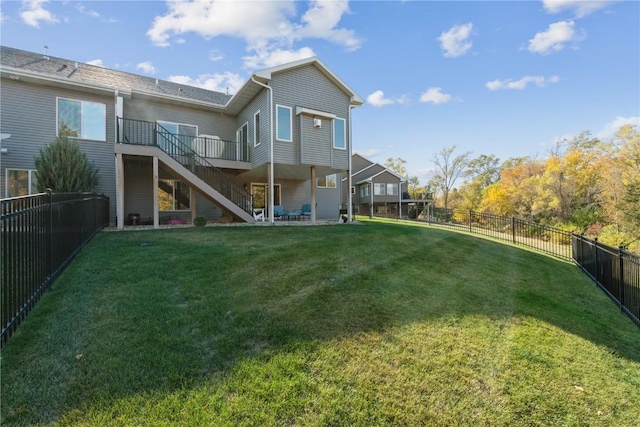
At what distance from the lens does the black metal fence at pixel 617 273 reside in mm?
6102

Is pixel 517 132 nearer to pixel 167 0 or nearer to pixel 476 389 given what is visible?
pixel 167 0

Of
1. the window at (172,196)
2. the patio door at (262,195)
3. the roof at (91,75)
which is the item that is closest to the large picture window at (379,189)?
the patio door at (262,195)

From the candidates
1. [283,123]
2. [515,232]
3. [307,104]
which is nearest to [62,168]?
[283,123]

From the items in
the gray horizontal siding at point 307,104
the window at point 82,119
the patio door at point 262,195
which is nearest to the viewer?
the window at point 82,119

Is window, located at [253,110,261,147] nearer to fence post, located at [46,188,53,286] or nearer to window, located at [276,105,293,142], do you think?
window, located at [276,105,293,142]

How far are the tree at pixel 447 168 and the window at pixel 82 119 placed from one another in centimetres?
4362

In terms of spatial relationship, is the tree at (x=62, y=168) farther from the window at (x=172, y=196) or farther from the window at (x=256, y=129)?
the window at (x=256, y=129)

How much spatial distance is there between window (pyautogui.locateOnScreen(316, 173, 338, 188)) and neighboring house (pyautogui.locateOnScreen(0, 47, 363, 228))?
2967 mm

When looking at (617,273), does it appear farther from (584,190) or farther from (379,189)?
(379,189)

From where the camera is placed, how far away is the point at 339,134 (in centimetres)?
1389

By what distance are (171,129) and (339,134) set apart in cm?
776

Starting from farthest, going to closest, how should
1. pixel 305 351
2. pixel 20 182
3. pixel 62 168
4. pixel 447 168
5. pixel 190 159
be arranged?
pixel 447 168, pixel 190 159, pixel 20 182, pixel 62 168, pixel 305 351

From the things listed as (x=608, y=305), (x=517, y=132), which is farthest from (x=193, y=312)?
(x=517, y=132)

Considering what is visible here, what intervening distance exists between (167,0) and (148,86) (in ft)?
15.9
